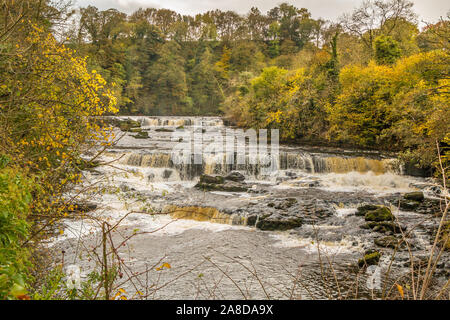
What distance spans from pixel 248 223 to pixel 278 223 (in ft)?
3.07

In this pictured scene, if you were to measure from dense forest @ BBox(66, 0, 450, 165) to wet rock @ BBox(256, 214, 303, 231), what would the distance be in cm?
441

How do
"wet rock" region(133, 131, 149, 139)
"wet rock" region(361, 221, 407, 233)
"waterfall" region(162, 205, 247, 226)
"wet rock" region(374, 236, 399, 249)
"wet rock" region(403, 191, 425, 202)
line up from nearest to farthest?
"wet rock" region(374, 236, 399, 249)
"wet rock" region(361, 221, 407, 233)
"waterfall" region(162, 205, 247, 226)
"wet rock" region(403, 191, 425, 202)
"wet rock" region(133, 131, 149, 139)

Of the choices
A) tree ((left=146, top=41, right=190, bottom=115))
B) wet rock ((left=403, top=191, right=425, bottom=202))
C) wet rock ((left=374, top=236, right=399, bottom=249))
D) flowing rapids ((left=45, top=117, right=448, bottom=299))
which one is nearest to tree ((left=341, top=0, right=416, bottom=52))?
flowing rapids ((left=45, top=117, right=448, bottom=299))

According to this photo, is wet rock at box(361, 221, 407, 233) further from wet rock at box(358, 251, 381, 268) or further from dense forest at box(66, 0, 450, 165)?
dense forest at box(66, 0, 450, 165)

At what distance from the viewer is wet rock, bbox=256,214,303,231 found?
8820mm

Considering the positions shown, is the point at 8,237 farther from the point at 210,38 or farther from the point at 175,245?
the point at 210,38

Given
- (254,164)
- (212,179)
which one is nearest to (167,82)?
(254,164)

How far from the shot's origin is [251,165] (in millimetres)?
15203

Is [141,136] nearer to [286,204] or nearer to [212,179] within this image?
[212,179]

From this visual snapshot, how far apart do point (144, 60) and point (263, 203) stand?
1446 inches

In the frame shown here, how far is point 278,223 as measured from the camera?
8.88 m

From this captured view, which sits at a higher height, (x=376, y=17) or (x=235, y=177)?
(x=376, y=17)

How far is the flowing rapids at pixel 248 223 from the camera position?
5805 millimetres

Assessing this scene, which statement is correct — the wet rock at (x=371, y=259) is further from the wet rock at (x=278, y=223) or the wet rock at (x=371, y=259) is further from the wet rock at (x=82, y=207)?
the wet rock at (x=82, y=207)
